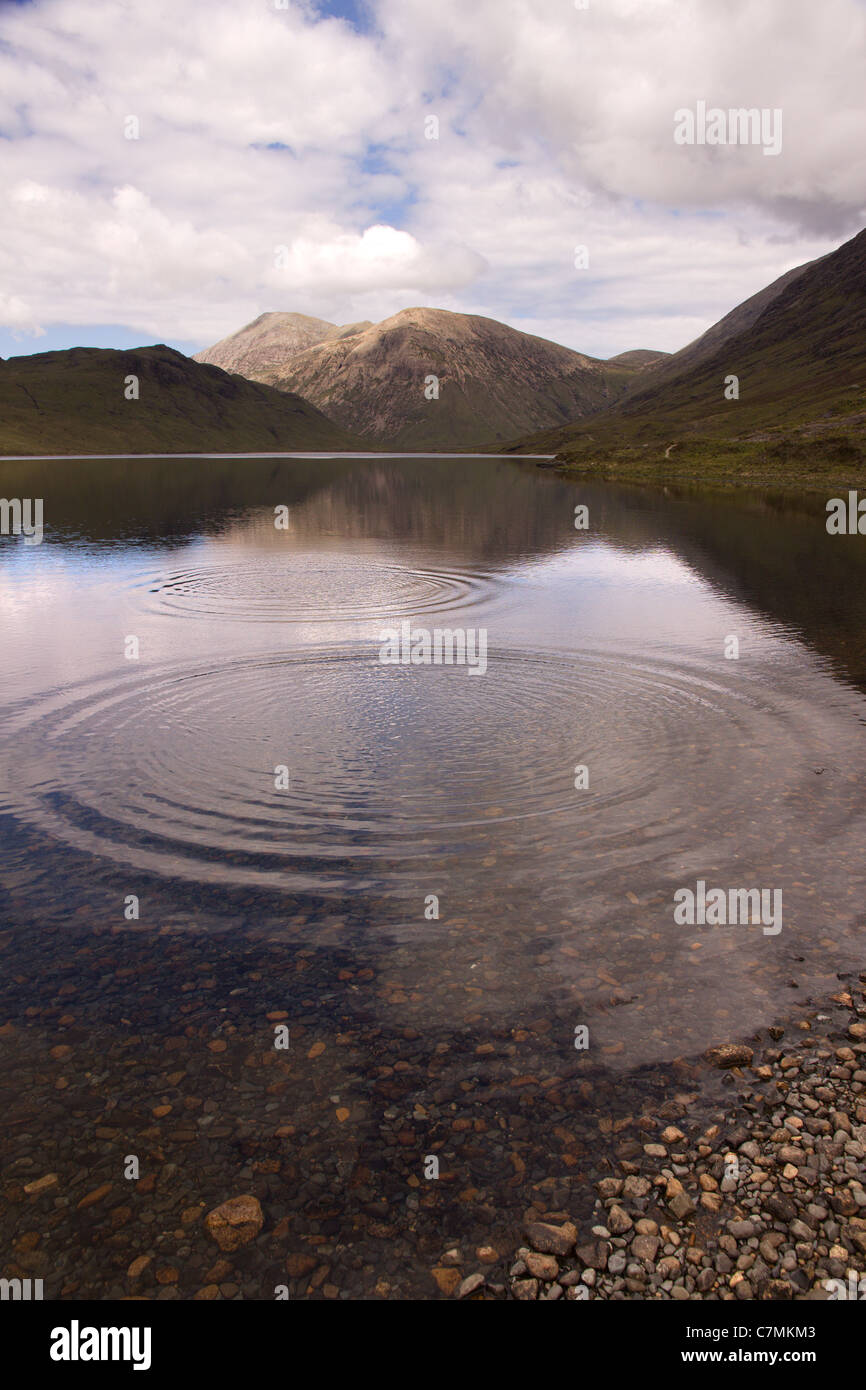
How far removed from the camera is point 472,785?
18188 mm

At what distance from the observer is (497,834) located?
15898 mm

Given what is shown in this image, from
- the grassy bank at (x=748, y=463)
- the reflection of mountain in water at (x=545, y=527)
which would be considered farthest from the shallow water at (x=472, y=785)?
the grassy bank at (x=748, y=463)

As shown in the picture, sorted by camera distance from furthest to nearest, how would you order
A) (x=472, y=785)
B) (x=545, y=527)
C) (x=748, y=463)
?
(x=748, y=463) → (x=545, y=527) → (x=472, y=785)

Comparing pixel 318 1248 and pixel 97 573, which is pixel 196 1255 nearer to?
pixel 318 1248

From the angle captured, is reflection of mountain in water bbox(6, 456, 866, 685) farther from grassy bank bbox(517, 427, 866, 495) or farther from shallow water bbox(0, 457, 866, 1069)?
grassy bank bbox(517, 427, 866, 495)

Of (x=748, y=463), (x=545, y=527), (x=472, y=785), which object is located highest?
(x=748, y=463)

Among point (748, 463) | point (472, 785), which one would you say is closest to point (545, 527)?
point (472, 785)

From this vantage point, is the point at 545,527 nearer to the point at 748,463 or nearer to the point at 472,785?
the point at 472,785

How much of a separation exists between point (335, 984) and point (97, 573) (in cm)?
4298

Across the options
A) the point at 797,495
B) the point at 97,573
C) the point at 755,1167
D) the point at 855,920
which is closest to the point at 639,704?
the point at 855,920

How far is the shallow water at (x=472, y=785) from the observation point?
12203mm

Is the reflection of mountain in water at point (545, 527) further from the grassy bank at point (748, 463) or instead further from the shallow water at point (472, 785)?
the grassy bank at point (748, 463)
